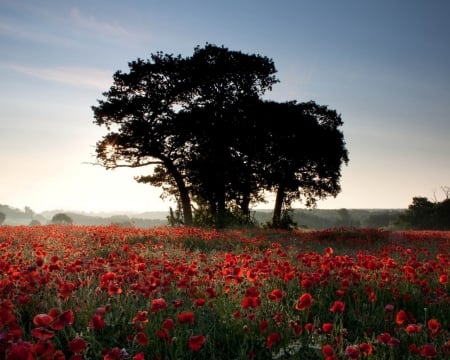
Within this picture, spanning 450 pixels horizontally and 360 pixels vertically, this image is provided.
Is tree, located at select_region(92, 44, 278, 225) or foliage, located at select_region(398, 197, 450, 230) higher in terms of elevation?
tree, located at select_region(92, 44, 278, 225)

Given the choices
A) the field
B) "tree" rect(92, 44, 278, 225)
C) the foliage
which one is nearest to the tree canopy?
"tree" rect(92, 44, 278, 225)

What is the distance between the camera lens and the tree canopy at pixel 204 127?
24.2 metres

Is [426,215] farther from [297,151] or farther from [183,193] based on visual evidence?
[183,193]

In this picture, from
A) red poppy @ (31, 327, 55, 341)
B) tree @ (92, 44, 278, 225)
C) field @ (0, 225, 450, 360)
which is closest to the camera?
red poppy @ (31, 327, 55, 341)

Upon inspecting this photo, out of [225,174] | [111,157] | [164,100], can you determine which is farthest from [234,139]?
[111,157]

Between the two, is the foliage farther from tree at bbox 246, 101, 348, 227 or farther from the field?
the field

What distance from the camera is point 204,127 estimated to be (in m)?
23.9

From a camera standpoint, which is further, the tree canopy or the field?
the tree canopy

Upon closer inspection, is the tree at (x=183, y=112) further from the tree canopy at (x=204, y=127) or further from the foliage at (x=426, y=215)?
the foliage at (x=426, y=215)

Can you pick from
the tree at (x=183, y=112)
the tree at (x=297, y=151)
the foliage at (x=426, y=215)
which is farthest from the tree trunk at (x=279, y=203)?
the foliage at (x=426, y=215)

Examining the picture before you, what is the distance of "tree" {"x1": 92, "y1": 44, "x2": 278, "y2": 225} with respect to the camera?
24.2 metres

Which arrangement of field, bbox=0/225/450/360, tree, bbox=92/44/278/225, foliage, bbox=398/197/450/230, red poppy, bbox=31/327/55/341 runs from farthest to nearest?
foliage, bbox=398/197/450/230, tree, bbox=92/44/278/225, field, bbox=0/225/450/360, red poppy, bbox=31/327/55/341

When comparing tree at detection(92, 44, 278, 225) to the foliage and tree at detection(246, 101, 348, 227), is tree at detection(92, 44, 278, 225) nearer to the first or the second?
tree at detection(246, 101, 348, 227)

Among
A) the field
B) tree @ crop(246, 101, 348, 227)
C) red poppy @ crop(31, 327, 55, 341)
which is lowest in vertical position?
the field
